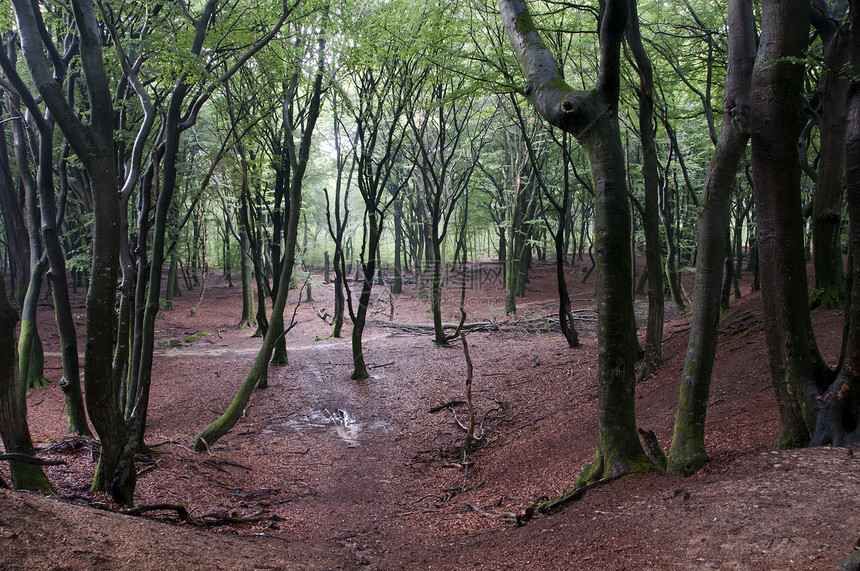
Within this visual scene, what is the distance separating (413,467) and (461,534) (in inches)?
94.3

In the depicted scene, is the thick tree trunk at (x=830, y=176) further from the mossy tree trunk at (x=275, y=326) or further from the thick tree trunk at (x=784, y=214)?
the mossy tree trunk at (x=275, y=326)

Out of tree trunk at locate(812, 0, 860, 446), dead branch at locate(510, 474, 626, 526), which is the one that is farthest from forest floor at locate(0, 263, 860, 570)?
tree trunk at locate(812, 0, 860, 446)

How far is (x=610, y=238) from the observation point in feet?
12.3

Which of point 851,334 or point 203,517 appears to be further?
point 203,517

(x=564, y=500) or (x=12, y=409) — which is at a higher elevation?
(x=12, y=409)

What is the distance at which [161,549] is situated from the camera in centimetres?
273

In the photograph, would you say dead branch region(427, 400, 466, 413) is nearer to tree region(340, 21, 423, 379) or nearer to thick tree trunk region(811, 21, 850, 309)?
tree region(340, 21, 423, 379)

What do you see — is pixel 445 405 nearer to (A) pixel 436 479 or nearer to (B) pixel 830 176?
(A) pixel 436 479

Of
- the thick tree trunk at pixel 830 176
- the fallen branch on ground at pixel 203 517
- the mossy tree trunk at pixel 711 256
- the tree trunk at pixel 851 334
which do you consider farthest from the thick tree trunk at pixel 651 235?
the fallen branch on ground at pixel 203 517

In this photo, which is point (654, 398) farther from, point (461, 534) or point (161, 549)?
point (161, 549)

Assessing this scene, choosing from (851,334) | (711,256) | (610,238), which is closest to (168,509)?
(610,238)

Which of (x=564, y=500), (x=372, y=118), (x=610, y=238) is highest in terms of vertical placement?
(x=372, y=118)

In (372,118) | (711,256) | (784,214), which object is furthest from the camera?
(372,118)

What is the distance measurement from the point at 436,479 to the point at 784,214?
15.2 feet
